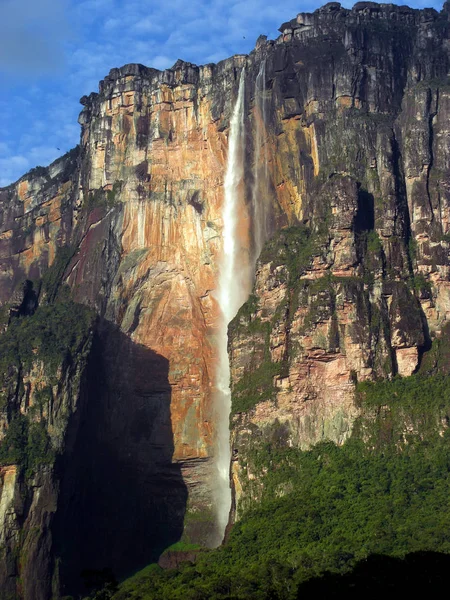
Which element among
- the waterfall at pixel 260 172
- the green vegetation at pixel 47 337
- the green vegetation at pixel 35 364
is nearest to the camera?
the green vegetation at pixel 35 364

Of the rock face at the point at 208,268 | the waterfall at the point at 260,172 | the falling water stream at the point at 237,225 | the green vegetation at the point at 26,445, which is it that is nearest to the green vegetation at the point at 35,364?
the green vegetation at the point at 26,445

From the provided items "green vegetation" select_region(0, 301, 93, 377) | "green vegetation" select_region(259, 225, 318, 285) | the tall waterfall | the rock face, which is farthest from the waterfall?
"green vegetation" select_region(0, 301, 93, 377)

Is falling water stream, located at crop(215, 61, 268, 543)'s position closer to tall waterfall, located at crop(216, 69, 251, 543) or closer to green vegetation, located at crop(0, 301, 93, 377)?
tall waterfall, located at crop(216, 69, 251, 543)

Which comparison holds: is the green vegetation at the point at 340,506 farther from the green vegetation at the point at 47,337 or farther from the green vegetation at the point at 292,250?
the green vegetation at the point at 47,337

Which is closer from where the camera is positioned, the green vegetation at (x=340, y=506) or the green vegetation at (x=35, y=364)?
the green vegetation at (x=340, y=506)

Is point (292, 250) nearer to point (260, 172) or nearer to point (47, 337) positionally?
point (260, 172)

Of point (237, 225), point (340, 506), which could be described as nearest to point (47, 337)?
point (237, 225)

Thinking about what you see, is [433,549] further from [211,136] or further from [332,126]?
[211,136]
